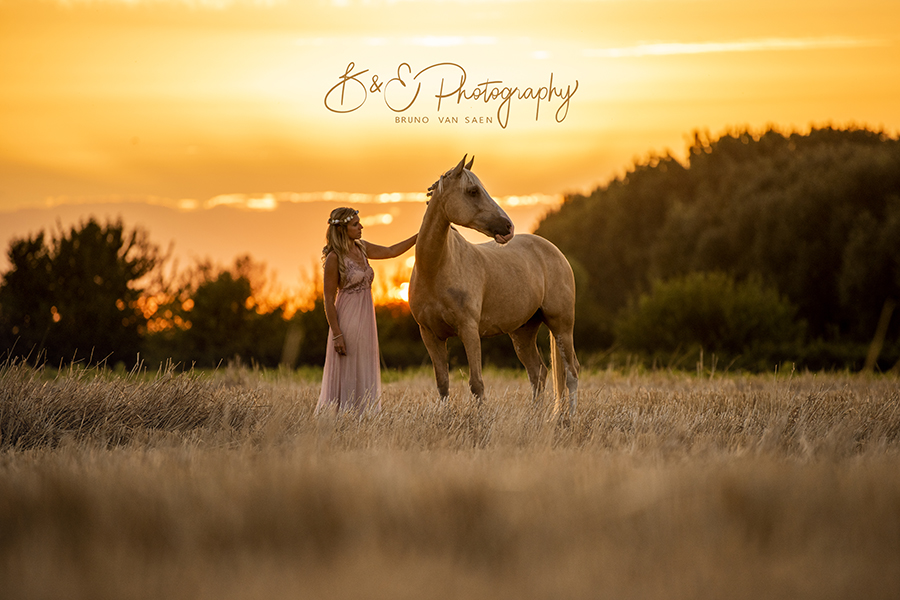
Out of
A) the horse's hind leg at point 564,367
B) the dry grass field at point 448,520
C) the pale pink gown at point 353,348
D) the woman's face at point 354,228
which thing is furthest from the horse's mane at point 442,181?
the dry grass field at point 448,520

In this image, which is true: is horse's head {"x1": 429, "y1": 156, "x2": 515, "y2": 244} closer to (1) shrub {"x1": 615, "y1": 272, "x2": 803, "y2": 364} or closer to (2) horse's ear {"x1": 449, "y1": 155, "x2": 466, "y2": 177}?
(2) horse's ear {"x1": 449, "y1": 155, "x2": 466, "y2": 177}

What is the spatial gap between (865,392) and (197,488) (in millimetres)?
8537

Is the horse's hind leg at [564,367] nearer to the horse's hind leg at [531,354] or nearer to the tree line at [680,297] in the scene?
the horse's hind leg at [531,354]

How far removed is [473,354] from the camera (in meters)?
7.52

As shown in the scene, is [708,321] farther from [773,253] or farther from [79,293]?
[79,293]

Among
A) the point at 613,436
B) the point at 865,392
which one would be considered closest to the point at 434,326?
the point at 613,436

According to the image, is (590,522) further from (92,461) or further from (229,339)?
(229,339)

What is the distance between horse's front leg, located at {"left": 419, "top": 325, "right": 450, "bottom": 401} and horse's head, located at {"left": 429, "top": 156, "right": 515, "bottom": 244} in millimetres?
1134

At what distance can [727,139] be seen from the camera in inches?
2231

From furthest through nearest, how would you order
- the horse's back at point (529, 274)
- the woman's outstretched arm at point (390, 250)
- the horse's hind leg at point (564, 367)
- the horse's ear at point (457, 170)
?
the horse's hind leg at point (564, 367) → the horse's back at point (529, 274) → the woman's outstretched arm at point (390, 250) → the horse's ear at point (457, 170)

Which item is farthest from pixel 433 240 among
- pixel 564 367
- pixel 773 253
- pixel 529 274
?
pixel 773 253

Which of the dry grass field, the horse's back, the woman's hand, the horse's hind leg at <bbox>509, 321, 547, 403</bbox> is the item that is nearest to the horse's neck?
the horse's back

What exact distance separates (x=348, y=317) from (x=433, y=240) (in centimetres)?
111

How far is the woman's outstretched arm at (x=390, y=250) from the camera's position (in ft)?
26.6
